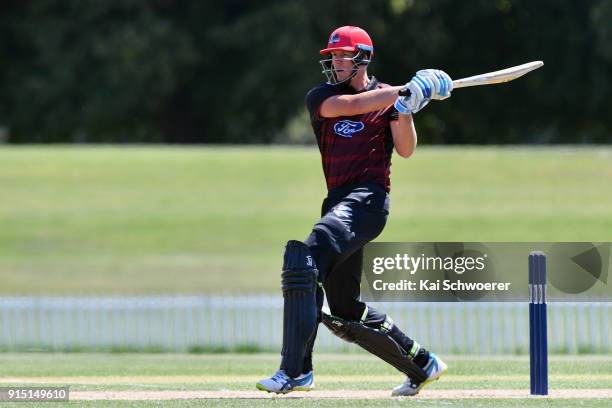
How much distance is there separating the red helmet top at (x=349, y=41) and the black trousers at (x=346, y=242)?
0.68m

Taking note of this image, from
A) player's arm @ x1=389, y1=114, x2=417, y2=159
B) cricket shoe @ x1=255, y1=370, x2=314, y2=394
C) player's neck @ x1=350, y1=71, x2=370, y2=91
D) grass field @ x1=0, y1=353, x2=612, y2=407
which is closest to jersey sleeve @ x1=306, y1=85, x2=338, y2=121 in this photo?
player's neck @ x1=350, y1=71, x2=370, y2=91

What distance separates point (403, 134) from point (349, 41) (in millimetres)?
532

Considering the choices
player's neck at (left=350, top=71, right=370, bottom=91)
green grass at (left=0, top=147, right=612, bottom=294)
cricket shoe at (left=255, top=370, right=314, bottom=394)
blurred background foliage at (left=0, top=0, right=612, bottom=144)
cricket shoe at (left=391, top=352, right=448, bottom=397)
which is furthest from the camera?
blurred background foliage at (left=0, top=0, right=612, bottom=144)

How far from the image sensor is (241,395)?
22.2 ft

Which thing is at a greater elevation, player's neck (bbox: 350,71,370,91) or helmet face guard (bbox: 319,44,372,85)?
helmet face guard (bbox: 319,44,372,85)

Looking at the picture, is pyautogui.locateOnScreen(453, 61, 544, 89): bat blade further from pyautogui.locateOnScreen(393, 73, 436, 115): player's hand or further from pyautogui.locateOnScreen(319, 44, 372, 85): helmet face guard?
pyautogui.locateOnScreen(319, 44, 372, 85): helmet face guard

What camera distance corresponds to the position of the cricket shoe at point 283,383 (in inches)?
251

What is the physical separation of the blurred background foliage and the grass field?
2302cm

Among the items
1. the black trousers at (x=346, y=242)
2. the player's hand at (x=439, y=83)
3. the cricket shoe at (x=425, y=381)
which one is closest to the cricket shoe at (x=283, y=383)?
the black trousers at (x=346, y=242)

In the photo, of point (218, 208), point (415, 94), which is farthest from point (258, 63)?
point (415, 94)

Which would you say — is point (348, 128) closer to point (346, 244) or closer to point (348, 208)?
point (348, 208)

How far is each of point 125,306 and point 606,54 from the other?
2113cm

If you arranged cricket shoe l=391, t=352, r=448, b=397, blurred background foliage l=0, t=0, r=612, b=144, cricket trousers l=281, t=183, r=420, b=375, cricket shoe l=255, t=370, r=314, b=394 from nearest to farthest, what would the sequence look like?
cricket shoe l=255, t=370, r=314, b=394 < cricket trousers l=281, t=183, r=420, b=375 < cricket shoe l=391, t=352, r=448, b=397 < blurred background foliage l=0, t=0, r=612, b=144

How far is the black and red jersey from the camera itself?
664cm
